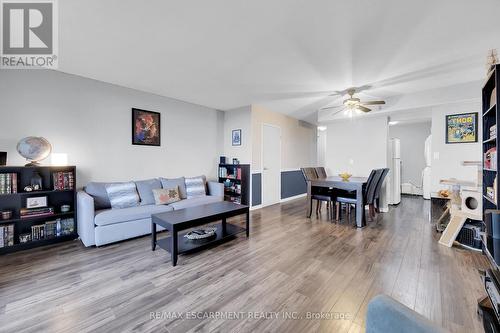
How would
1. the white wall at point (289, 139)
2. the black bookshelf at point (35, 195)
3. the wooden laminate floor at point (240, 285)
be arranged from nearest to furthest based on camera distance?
the wooden laminate floor at point (240, 285)
the black bookshelf at point (35, 195)
the white wall at point (289, 139)

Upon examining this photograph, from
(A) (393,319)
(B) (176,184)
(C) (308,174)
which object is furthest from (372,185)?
(B) (176,184)

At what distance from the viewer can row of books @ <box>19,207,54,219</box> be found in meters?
2.67

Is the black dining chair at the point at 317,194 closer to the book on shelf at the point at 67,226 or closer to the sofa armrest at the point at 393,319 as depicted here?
the sofa armrest at the point at 393,319

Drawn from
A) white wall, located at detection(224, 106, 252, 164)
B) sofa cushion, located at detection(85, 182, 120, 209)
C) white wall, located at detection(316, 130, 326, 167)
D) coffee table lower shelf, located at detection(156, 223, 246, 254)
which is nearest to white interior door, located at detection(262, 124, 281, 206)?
white wall, located at detection(224, 106, 252, 164)

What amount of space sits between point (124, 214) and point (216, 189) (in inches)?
72.9

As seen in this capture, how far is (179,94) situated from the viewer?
4.05 metres

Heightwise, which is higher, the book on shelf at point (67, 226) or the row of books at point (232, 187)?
the row of books at point (232, 187)

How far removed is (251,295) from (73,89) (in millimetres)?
3786

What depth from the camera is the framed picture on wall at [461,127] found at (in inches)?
146

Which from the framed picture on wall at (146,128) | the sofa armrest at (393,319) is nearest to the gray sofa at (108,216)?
the framed picture on wall at (146,128)

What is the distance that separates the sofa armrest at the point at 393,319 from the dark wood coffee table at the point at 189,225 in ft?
6.57

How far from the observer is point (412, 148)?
21.7ft

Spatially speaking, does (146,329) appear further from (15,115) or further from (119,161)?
(15,115)

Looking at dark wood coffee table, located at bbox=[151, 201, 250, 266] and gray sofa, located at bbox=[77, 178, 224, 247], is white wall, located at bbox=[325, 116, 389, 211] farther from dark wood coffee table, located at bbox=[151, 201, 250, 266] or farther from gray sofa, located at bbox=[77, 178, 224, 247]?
gray sofa, located at bbox=[77, 178, 224, 247]
